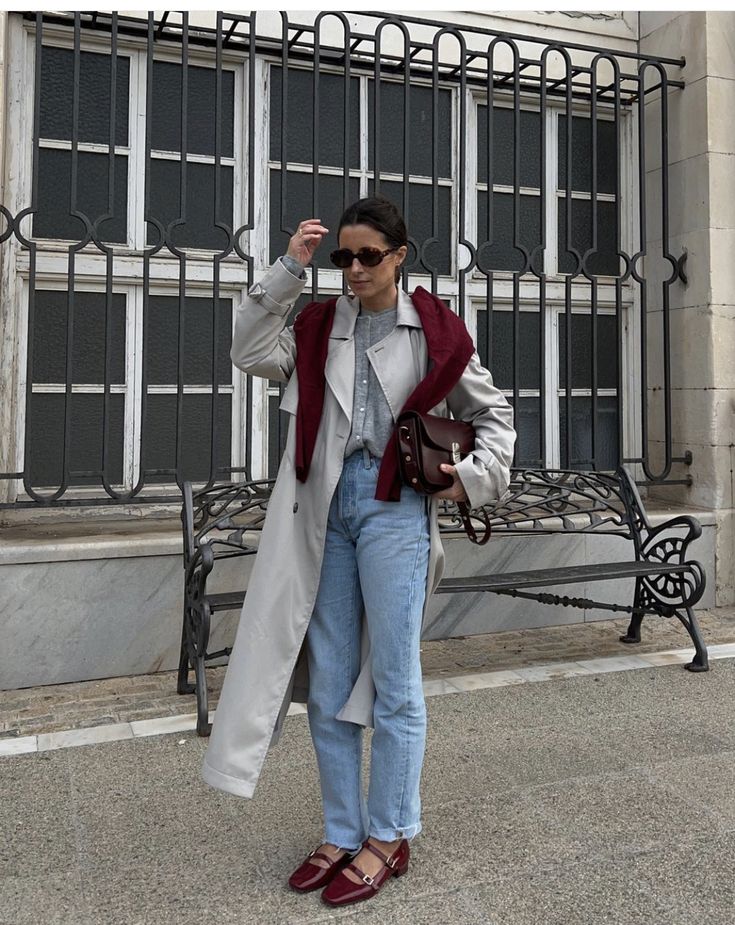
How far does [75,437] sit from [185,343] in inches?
35.4

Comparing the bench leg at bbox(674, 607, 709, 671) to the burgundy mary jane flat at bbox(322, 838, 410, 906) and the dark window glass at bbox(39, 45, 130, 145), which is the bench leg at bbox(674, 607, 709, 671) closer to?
the burgundy mary jane flat at bbox(322, 838, 410, 906)

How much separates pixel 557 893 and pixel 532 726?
134 cm

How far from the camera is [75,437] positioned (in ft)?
17.4

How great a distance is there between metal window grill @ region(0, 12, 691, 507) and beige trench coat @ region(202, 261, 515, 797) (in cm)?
237

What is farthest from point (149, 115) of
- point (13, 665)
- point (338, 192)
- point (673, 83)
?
point (673, 83)

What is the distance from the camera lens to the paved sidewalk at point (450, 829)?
2.36 m

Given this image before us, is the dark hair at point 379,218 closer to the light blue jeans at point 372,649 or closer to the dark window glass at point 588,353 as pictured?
the light blue jeans at point 372,649

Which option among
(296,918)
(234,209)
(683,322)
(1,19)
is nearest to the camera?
(296,918)

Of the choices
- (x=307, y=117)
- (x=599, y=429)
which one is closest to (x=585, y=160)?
(x=599, y=429)

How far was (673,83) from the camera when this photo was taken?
6.09m

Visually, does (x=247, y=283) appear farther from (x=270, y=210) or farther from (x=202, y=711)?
(x=202, y=711)

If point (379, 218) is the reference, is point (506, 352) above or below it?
above

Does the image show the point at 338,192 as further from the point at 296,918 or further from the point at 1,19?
the point at 296,918

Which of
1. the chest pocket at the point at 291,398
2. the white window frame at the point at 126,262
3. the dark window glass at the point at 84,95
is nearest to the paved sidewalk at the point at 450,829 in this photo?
the chest pocket at the point at 291,398
